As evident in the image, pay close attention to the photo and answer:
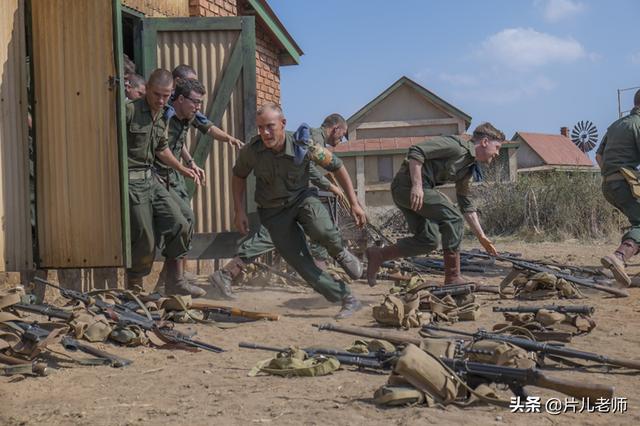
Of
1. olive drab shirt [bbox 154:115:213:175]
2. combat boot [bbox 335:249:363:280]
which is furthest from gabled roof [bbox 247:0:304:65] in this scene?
combat boot [bbox 335:249:363:280]

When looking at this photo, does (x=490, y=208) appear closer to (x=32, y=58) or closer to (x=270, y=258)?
(x=270, y=258)

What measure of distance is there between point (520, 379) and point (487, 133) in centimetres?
419

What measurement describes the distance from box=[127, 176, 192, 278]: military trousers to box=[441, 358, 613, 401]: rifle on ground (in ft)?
11.4

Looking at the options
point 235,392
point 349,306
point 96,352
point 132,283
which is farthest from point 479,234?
point 235,392

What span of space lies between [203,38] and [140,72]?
0.77m

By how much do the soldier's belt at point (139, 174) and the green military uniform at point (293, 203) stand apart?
749 millimetres

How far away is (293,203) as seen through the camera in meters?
5.95

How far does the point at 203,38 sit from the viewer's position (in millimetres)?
7977

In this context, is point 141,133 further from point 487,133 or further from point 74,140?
point 487,133

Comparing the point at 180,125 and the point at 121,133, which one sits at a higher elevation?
the point at 180,125

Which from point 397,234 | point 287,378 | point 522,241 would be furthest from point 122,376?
point 397,234

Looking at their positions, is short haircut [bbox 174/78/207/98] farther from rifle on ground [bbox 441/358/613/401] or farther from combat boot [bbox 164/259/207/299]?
rifle on ground [bbox 441/358/613/401]

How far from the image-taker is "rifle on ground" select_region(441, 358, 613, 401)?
2.85 m

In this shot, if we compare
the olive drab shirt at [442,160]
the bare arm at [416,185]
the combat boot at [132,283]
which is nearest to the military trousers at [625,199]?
the olive drab shirt at [442,160]
